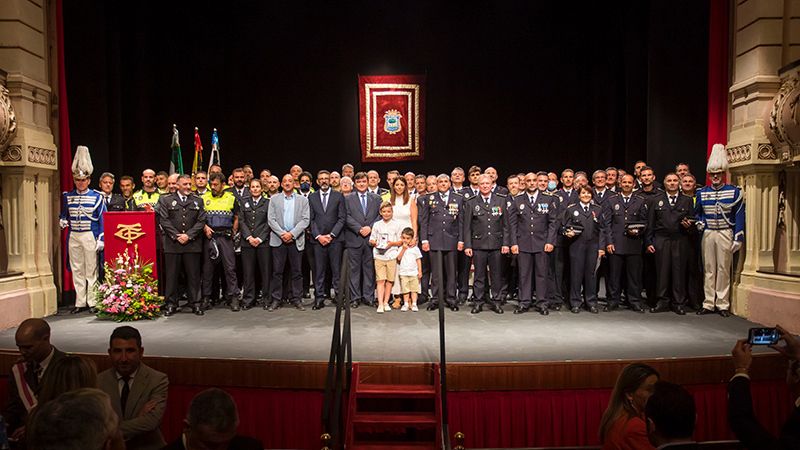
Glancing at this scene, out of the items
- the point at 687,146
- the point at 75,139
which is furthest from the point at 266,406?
the point at 687,146

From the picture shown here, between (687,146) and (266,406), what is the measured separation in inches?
257

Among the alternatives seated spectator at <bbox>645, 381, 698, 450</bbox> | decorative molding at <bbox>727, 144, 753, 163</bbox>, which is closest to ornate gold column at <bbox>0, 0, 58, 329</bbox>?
seated spectator at <bbox>645, 381, 698, 450</bbox>

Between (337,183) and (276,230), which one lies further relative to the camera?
(337,183)

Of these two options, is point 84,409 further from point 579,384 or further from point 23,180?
point 23,180

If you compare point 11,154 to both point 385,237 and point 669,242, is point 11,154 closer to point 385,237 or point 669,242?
point 385,237

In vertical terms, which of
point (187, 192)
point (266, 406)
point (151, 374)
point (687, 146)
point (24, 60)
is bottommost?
point (266, 406)

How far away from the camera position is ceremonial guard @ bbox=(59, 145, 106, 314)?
6867 mm

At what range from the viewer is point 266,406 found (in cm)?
450

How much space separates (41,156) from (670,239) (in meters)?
6.89

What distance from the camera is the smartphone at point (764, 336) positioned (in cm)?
248

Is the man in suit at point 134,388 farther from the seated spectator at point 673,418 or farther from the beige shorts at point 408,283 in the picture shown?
the beige shorts at point 408,283

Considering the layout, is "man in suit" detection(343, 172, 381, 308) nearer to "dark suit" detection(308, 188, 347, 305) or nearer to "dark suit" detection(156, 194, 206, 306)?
"dark suit" detection(308, 188, 347, 305)

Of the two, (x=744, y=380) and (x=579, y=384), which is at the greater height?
(x=744, y=380)

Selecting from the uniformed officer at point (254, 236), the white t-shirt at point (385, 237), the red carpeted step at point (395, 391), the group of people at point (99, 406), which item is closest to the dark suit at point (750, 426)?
the group of people at point (99, 406)
